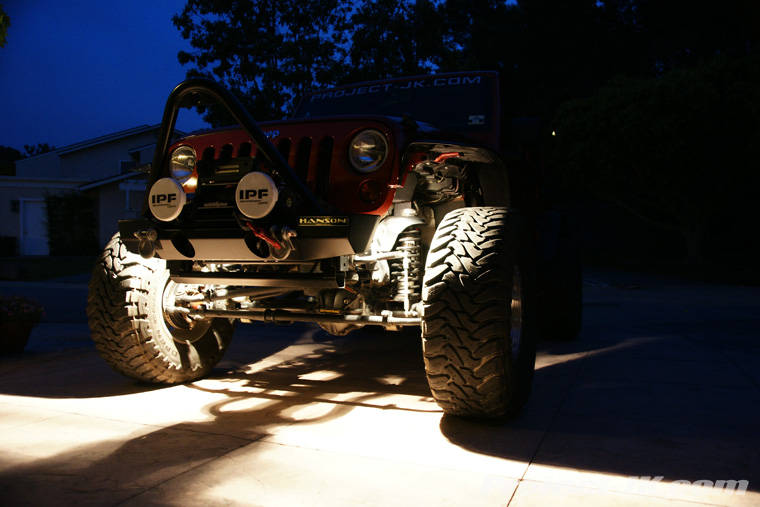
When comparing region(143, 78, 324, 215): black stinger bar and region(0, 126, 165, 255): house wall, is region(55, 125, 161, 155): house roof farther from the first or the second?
region(143, 78, 324, 215): black stinger bar

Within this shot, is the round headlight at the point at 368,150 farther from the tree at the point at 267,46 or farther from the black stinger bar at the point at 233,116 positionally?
the tree at the point at 267,46

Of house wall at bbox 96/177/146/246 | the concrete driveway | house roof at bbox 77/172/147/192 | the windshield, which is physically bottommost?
the concrete driveway

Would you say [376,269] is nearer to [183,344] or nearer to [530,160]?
[183,344]

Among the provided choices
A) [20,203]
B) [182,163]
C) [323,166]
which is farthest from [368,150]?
[20,203]

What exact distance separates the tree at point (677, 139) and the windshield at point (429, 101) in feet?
55.6

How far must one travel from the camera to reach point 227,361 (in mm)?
5090

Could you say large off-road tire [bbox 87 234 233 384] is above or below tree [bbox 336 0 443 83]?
below

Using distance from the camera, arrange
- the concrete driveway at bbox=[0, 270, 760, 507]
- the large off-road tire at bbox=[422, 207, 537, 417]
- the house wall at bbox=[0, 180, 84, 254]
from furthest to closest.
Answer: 1. the house wall at bbox=[0, 180, 84, 254]
2. the large off-road tire at bbox=[422, 207, 537, 417]
3. the concrete driveway at bbox=[0, 270, 760, 507]

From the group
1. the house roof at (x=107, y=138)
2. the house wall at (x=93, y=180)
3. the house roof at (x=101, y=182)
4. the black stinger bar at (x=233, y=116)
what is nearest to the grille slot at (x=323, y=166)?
the black stinger bar at (x=233, y=116)

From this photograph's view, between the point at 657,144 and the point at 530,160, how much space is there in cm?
1754

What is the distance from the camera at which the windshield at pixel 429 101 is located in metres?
4.80

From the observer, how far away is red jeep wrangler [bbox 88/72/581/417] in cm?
295

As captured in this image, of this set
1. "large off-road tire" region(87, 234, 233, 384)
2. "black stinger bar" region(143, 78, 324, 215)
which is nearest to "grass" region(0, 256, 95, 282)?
"large off-road tire" region(87, 234, 233, 384)

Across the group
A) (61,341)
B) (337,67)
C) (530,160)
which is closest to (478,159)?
A: (530,160)
